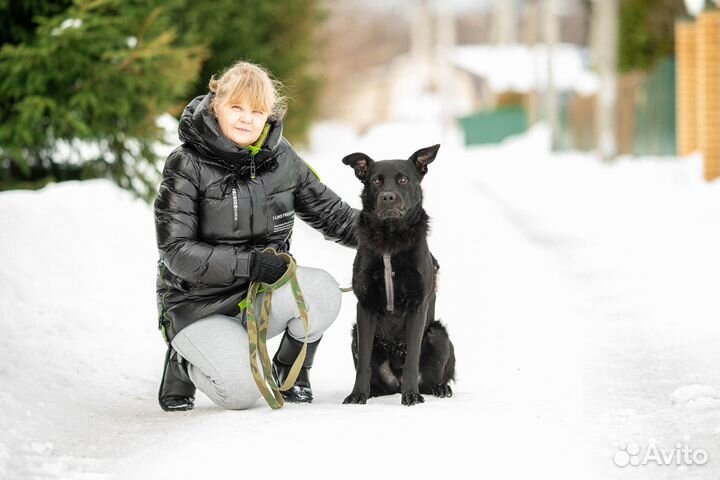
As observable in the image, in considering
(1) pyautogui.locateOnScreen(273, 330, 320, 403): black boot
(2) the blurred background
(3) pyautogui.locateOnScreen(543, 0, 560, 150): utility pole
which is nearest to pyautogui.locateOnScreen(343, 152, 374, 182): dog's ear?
(1) pyautogui.locateOnScreen(273, 330, 320, 403): black boot

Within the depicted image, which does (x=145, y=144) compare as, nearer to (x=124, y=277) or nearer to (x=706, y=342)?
(x=124, y=277)

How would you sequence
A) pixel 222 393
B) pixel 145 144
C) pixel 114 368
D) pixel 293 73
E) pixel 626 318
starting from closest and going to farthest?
pixel 222 393 → pixel 114 368 → pixel 626 318 → pixel 145 144 → pixel 293 73

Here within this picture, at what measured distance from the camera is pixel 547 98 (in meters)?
32.6

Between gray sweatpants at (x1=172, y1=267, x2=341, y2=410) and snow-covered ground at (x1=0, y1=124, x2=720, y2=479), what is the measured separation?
7.2 inches

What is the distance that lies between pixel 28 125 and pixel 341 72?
56.7 metres

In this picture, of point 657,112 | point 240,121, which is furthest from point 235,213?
point 657,112

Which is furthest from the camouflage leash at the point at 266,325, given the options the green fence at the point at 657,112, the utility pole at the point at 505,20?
the utility pole at the point at 505,20

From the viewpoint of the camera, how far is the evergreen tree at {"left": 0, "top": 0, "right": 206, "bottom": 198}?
9.12 metres

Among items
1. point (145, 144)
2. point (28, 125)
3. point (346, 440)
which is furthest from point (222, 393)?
point (145, 144)

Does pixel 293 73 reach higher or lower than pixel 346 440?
higher

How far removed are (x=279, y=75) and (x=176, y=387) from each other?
1774 centimetres

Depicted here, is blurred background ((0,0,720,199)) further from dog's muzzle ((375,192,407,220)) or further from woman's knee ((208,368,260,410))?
woman's knee ((208,368,260,410))

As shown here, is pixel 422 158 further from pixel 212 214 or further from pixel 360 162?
pixel 212 214

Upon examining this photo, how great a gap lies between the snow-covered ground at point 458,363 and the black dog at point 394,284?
0.57ft
